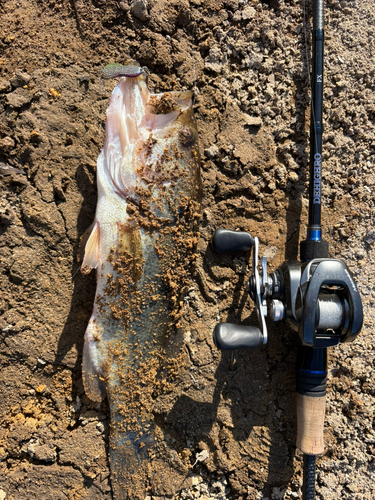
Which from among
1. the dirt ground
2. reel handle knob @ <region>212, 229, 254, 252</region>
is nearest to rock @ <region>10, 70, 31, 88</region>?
the dirt ground

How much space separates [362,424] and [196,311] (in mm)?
1325

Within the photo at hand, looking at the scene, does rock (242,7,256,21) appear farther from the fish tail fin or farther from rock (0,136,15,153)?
the fish tail fin

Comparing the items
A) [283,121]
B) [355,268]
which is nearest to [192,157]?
[283,121]

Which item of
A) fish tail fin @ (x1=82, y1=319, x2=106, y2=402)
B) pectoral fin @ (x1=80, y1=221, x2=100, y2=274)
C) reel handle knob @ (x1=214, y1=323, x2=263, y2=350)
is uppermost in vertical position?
pectoral fin @ (x1=80, y1=221, x2=100, y2=274)


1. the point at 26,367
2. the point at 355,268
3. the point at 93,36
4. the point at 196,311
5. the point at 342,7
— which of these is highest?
the point at 342,7

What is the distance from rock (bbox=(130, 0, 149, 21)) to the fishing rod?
40.1 inches

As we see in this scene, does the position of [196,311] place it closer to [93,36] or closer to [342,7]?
[93,36]

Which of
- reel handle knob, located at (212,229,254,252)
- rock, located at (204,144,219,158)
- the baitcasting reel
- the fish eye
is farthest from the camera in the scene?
rock, located at (204,144,219,158)

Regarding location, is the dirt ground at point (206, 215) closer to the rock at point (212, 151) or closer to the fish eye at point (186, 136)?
the rock at point (212, 151)

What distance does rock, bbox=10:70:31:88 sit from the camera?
2.07m

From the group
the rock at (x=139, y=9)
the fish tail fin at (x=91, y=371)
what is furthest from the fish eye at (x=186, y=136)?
the fish tail fin at (x=91, y=371)

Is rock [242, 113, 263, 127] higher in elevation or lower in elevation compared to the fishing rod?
higher

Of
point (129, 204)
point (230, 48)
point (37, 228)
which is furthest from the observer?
point (230, 48)

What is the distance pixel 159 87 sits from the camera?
2.21 meters
